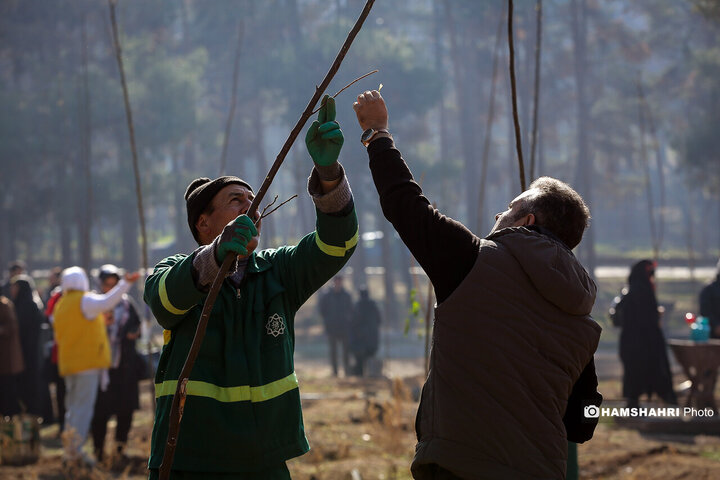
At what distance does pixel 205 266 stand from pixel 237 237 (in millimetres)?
162

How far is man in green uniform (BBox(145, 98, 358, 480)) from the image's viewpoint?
8.51ft

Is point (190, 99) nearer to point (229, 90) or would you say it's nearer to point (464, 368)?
point (229, 90)

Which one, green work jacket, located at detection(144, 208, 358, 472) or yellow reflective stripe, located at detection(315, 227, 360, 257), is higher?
yellow reflective stripe, located at detection(315, 227, 360, 257)

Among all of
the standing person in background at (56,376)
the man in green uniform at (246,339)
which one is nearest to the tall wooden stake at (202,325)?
the man in green uniform at (246,339)

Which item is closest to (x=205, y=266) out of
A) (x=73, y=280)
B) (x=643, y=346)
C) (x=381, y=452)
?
(x=73, y=280)

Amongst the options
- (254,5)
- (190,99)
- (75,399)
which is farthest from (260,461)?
(254,5)

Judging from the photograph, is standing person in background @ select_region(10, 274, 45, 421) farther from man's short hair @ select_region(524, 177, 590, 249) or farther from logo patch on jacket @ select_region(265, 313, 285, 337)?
man's short hair @ select_region(524, 177, 590, 249)

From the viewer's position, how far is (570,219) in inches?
98.2

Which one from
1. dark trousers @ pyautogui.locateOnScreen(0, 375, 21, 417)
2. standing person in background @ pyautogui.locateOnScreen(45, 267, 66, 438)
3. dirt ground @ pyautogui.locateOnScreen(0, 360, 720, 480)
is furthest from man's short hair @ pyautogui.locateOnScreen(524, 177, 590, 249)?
dark trousers @ pyautogui.locateOnScreen(0, 375, 21, 417)

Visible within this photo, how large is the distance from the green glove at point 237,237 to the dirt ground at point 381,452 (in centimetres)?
358

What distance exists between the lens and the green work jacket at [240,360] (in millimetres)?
2627

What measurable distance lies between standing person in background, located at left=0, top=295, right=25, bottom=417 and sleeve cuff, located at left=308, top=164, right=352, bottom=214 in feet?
22.3

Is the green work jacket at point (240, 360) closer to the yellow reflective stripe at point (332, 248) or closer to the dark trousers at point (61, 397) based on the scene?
the yellow reflective stripe at point (332, 248)

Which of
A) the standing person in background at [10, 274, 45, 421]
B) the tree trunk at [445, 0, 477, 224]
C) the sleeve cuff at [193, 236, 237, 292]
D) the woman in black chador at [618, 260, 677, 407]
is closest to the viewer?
the sleeve cuff at [193, 236, 237, 292]
